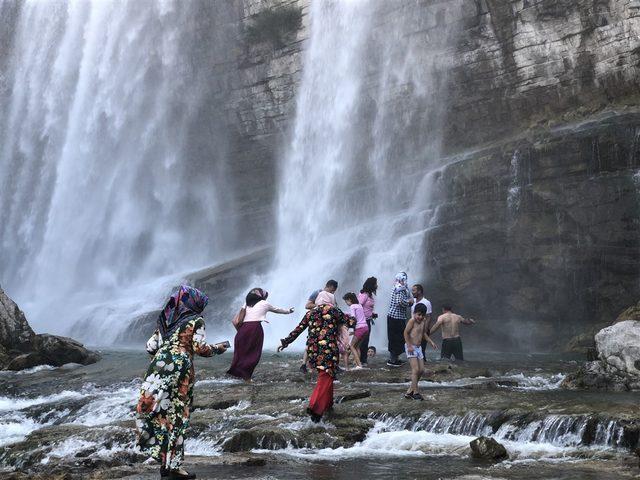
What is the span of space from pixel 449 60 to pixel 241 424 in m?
25.1

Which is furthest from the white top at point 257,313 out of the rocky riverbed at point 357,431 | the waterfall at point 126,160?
the waterfall at point 126,160

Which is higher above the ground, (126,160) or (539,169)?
(126,160)

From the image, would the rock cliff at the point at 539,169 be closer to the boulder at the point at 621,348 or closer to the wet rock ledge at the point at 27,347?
the boulder at the point at 621,348

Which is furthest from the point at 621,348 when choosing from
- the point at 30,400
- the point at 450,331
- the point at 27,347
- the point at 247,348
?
the point at 27,347

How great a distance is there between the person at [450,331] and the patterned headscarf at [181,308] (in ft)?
28.9

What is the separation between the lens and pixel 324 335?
8.88 meters

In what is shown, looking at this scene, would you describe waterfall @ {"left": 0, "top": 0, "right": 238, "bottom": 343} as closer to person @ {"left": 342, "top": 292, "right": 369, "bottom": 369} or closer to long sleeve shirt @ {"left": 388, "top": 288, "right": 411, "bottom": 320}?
person @ {"left": 342, "top": 292, "right": 369, "bottom": 369}

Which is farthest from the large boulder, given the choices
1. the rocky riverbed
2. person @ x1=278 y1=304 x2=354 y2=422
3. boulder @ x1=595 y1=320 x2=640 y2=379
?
boulder @ x1=595 y1=320 x2=640 y2=379

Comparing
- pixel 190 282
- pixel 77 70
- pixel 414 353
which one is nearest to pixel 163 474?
pixel 414 353

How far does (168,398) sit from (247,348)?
5.62m

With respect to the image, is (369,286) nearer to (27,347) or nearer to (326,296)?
(326,296)

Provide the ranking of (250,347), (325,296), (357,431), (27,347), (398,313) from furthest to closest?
(27,347) < (398,313) < (250,347) < (325,296) < (357,431)

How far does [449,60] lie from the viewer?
31.5m

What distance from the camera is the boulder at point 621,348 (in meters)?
11.7
